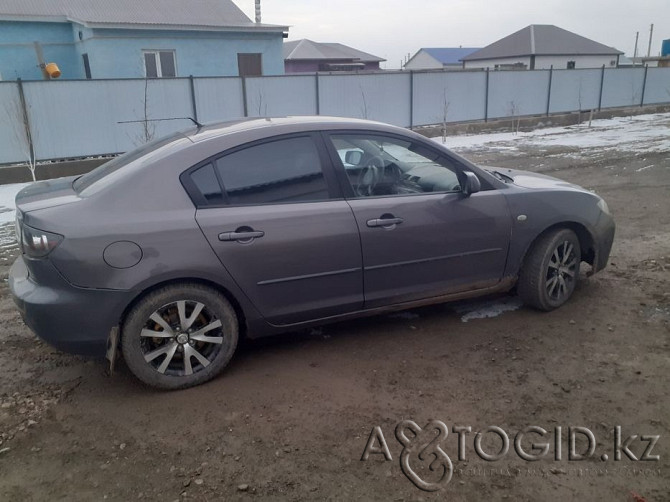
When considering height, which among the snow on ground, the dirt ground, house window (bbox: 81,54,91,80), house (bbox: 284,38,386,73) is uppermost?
house (bbox: 284,38,386,73)

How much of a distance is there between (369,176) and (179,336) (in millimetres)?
1660

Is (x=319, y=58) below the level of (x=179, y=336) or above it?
above

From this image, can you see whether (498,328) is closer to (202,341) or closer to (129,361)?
(202,341)

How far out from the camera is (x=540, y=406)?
3.16 meters

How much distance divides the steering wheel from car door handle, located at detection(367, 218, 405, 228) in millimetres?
204

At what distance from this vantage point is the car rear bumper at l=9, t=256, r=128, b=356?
122 inches

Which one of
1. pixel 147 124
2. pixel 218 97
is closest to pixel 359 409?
pixel 147 124

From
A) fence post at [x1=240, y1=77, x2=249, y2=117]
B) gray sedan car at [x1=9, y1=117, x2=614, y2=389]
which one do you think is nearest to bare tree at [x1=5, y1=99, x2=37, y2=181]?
fence post at [x1=240, y1=77, x2=249, y2=117]

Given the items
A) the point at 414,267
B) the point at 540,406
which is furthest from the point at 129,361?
the point at 540,406

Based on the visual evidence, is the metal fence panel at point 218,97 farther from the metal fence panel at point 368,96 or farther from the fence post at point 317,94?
the metal fence panel at point 368,96

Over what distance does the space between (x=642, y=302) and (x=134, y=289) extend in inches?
155

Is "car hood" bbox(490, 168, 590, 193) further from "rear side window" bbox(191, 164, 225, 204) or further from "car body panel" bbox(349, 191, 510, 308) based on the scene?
"rear side window" bbox(191, 164, 225, 204)

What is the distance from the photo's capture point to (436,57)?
6200cm

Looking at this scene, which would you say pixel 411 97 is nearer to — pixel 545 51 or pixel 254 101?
pixel 254 101
